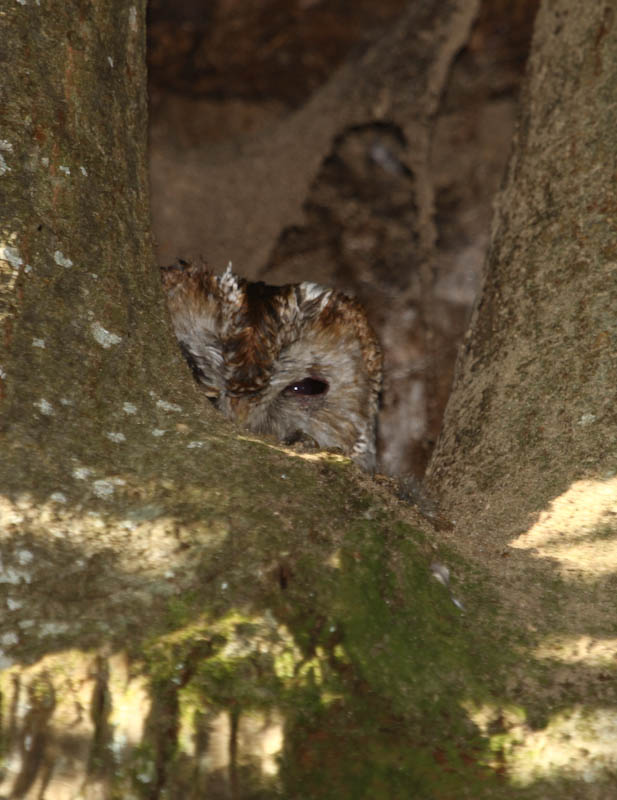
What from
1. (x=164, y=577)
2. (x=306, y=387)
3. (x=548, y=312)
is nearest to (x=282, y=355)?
(x=306, y=387)

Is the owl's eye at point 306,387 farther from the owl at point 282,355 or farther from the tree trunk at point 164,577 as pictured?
the tree trunk at point 164,577

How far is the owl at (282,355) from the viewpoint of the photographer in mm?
3408

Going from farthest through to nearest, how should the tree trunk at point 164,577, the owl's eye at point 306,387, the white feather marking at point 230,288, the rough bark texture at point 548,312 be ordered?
the owl's eye at point 306,387 < the white feather marking at point 230,288 < the rough bark texture at point 548,312 < the tree trunk at point 164,577

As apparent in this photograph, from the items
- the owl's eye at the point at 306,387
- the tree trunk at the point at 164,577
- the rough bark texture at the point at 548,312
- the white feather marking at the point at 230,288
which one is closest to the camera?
the tree trunk at the point at 164,577

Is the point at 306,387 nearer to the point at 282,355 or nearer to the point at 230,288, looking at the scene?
the point at 282,355

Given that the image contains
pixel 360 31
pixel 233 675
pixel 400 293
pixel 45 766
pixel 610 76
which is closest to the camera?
Result: pixel 45 766

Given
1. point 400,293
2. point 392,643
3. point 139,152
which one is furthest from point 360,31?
point 392,643

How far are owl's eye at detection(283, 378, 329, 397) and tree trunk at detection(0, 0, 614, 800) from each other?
138cm

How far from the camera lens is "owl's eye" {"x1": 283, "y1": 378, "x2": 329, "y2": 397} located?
3.74 m

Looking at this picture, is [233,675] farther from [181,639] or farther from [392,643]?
[392,643]

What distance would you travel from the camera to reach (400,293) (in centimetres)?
500

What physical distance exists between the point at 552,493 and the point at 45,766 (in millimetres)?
1410

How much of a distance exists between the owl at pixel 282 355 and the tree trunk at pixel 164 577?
981mm

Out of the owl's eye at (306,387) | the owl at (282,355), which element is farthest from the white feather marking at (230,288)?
the owl's eye at (306,387)
